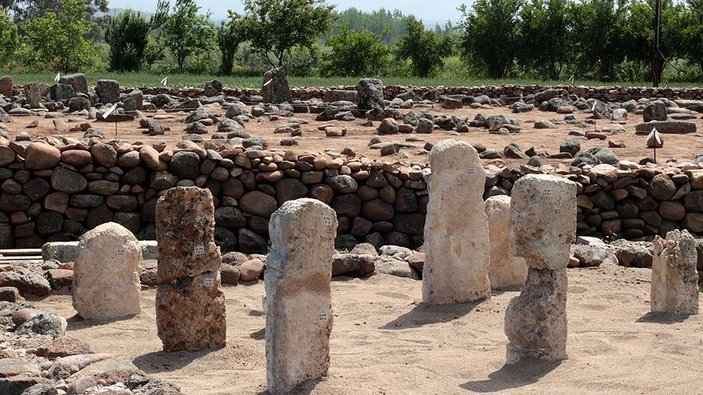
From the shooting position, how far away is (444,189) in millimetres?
11219

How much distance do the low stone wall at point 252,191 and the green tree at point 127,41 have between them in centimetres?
3162

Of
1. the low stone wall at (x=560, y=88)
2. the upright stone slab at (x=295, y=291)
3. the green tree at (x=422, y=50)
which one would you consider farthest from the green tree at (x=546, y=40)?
the upright stone slab at (x=295, y=291)

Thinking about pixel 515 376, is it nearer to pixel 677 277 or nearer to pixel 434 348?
pixel 434 348

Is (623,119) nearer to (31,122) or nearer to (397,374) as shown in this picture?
(31,122)

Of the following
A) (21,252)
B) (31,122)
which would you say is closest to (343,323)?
(21,252)

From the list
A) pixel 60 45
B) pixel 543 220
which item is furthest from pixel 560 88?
pixel 543 220

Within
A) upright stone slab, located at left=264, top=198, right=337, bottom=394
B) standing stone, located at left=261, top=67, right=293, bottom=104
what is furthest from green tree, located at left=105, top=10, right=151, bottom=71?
upright stone slab, located at left=264, top=198, right=337, bottom=394

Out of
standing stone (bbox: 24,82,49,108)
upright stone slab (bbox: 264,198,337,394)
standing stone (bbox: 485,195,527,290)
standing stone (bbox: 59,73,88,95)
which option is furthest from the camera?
standing stone (bbox: 59,73,88,95)

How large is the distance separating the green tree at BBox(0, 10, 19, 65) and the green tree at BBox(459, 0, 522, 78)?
1968 centimetres

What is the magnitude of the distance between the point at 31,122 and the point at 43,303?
13.8 metres

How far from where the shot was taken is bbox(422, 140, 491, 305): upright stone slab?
36.7 ft

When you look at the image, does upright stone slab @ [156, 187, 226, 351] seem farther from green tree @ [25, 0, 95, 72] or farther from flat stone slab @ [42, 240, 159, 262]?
green tree @ [25, 0, 95, 72]

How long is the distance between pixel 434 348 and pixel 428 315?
1258 mm

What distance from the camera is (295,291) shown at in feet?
26.7
